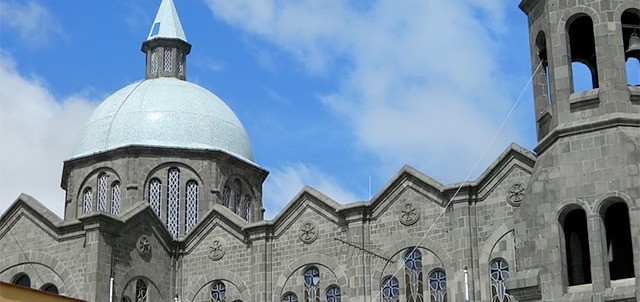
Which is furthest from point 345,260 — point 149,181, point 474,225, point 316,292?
point 149,181

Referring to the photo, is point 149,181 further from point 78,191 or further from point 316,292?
point 316,292

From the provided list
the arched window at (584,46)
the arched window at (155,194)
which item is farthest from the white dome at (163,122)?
the arched window at (584,46)

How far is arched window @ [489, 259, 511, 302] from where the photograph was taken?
35.8 meters

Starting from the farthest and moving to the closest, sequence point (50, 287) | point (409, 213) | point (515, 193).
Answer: point (50, 287) → point (409, 213) → point (515, 193)

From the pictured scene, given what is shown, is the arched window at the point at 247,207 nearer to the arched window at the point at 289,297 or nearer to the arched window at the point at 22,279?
the arched window at the point at 289,297

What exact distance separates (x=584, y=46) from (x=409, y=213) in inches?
535

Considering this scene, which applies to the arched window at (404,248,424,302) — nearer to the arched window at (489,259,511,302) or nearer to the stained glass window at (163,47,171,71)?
the arched window at (489,259,511,302)

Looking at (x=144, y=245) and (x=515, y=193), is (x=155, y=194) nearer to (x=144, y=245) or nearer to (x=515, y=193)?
(x=144, y=245)

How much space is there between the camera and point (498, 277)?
3597 cm

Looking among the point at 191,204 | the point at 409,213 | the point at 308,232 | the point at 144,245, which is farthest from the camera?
the point at 191,204

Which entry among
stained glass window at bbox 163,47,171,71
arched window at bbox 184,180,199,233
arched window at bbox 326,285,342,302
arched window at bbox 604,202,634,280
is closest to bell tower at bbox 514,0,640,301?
arched window at bbox 604,202,634,280

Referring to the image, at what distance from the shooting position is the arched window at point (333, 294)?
3875 cm

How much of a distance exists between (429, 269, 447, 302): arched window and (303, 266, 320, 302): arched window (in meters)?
4.11

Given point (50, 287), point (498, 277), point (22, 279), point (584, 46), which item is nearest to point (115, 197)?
point (22, 279)
